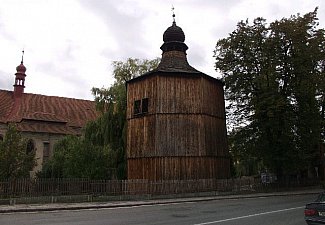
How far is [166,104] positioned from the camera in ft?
99.3

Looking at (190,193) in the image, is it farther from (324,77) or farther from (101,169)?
(324,77)

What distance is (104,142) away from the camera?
32469mm

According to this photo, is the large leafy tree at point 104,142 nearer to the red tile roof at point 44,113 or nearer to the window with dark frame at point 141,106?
the window with dark frame at point 141,106

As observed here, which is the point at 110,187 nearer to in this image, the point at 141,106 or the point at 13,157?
the point at 13,157

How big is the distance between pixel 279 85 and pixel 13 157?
23617 millimetres

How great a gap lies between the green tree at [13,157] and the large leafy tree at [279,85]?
65.3ft

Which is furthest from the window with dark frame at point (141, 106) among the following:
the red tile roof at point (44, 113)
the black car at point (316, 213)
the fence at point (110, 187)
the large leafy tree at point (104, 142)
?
the black car at point (316, 213)

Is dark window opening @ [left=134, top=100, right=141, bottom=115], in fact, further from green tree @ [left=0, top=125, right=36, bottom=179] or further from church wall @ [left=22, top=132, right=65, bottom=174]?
church wall @ [left=22, top=132, right=65, bottom=174]

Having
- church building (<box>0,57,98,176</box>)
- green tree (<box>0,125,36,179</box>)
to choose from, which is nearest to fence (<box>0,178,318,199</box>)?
green tree (<box>0,125,36,179</box>)

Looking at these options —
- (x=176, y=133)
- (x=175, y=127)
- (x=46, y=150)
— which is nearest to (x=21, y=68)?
(x=46, y=150)

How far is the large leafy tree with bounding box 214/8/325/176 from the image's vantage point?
104ft

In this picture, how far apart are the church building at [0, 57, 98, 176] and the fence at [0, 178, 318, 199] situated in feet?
70.2

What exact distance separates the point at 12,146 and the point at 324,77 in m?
26.6

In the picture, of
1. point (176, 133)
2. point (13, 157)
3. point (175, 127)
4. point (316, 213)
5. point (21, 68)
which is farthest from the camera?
point (21, 68)
